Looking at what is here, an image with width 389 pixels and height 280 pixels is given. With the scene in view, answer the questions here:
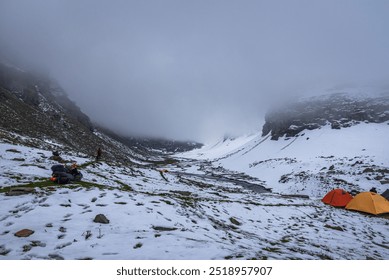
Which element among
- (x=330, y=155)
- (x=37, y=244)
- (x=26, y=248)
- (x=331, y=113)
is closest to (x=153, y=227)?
(x=37, y=244)

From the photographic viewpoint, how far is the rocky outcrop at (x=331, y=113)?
8538 cm

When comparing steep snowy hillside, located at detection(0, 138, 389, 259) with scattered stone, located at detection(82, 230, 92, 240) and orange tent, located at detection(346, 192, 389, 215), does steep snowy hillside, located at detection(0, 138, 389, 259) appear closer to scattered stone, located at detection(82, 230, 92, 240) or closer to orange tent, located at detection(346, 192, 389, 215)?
scattered stone, located at detection(82, 230, 92, 240)

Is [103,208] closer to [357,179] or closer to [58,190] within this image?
[58,190]

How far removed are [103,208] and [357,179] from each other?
3415cm

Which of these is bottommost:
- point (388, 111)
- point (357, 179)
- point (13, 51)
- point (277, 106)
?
point (357, 179)

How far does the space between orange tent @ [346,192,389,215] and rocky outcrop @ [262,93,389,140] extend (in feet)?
242

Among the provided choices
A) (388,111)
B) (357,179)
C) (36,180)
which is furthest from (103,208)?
(388,111)

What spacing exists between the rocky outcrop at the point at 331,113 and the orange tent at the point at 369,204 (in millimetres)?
73800

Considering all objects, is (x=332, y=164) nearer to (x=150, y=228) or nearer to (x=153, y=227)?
(x=153, y=227)

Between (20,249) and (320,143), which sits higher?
(320,143)

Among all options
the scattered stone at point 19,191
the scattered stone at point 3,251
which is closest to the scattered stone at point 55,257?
the scattered stone at point 3,251

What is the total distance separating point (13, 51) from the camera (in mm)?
156625

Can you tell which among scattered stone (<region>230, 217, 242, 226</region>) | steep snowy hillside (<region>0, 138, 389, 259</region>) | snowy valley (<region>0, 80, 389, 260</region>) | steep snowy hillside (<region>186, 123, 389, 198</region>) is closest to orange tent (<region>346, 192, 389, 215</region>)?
snowy valley (<region>0, 80, 389, 260</region>)

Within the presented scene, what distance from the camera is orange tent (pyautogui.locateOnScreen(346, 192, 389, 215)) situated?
743 inches
